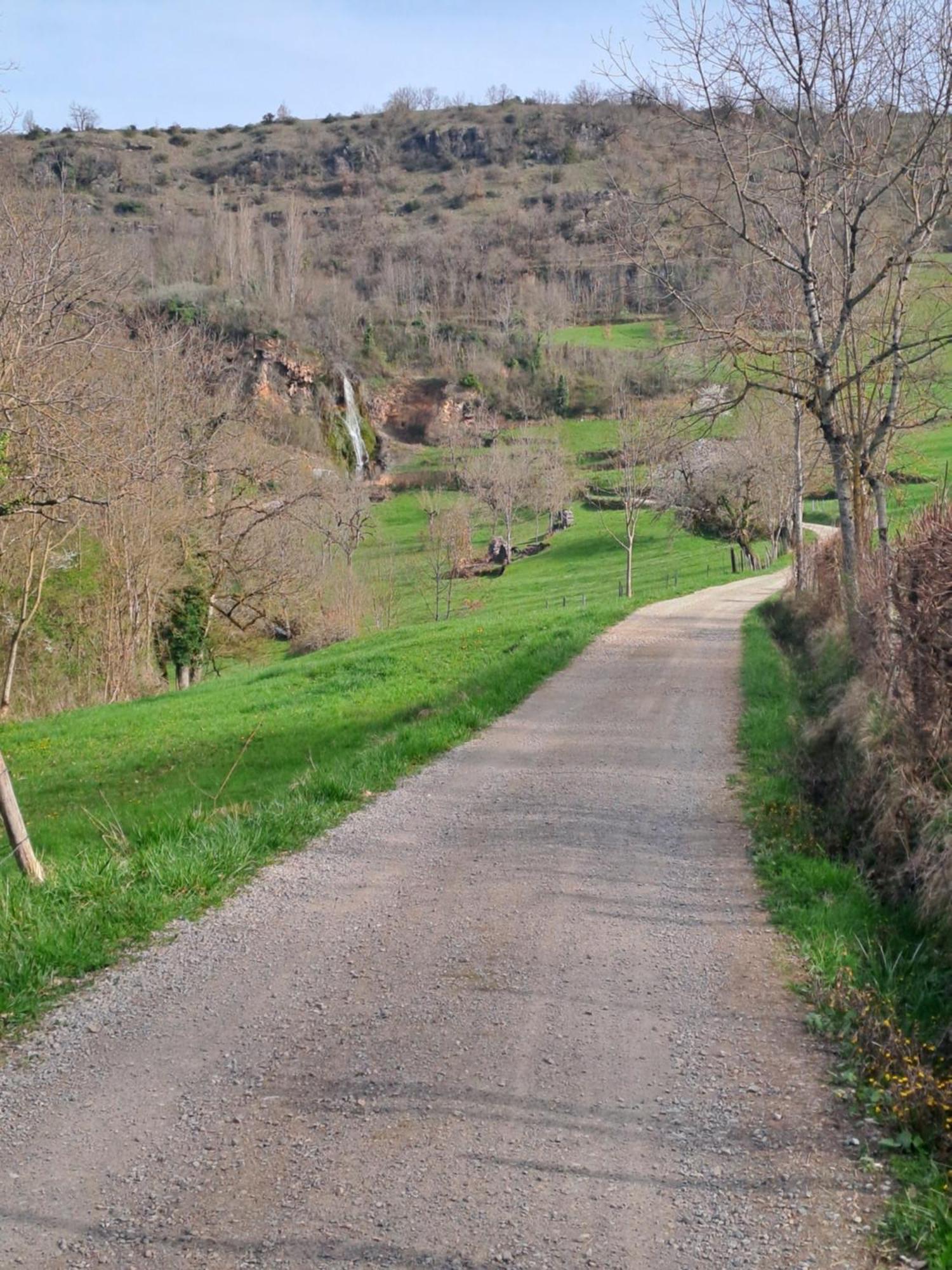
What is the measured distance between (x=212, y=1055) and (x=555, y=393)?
318 ft

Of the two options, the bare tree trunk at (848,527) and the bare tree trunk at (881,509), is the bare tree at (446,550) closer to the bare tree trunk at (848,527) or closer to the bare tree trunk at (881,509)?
the bare tree trunk at (848,527)

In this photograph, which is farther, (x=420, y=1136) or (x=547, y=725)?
(x=547, y=725)

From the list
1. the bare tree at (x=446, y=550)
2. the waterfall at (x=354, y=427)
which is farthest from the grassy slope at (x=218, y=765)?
the waterfall at (x=354, y=427)

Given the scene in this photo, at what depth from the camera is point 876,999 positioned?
494 cm

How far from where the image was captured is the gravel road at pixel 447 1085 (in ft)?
10.7

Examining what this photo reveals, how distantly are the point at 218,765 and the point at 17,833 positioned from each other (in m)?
8.12

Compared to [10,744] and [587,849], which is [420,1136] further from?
Answer: [10,744]

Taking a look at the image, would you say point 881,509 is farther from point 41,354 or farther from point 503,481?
point 503,481

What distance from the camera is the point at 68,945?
5.39m

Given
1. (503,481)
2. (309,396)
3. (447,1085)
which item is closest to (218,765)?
(447,1085)

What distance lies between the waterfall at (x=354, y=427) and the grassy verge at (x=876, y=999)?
256ft

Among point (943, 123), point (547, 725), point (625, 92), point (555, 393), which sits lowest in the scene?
point (547, 725)

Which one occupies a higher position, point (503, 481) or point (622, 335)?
point (622, 335)

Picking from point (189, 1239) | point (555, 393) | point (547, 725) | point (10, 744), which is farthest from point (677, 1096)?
point (555, 393)
